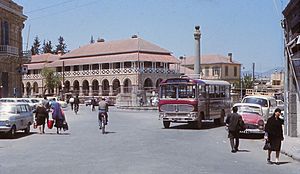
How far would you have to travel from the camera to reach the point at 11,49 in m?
52.3

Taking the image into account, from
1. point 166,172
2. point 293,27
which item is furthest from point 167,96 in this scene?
point 166,172

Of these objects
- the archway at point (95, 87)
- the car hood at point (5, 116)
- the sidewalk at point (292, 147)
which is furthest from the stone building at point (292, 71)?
the archway at point (95, 87)

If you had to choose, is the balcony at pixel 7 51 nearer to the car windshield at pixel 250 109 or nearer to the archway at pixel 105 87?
the car windshield at pixel 250 109

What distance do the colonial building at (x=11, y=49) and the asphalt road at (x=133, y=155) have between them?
31441 mm

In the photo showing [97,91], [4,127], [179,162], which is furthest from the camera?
[97,91]

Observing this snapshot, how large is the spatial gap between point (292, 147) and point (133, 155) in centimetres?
641

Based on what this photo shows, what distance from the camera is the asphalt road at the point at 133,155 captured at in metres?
12.6

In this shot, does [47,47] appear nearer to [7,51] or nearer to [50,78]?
[50,78]

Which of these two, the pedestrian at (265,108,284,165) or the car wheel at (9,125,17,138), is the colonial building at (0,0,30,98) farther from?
the pedestrian at (265,108,284,165)

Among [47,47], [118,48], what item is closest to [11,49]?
[118,48]

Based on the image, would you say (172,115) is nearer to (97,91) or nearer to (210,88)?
(210,88)

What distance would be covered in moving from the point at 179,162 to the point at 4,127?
10.6 m

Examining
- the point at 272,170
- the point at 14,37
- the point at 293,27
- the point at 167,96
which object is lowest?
the point at 272,170

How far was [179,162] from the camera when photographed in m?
13.8
